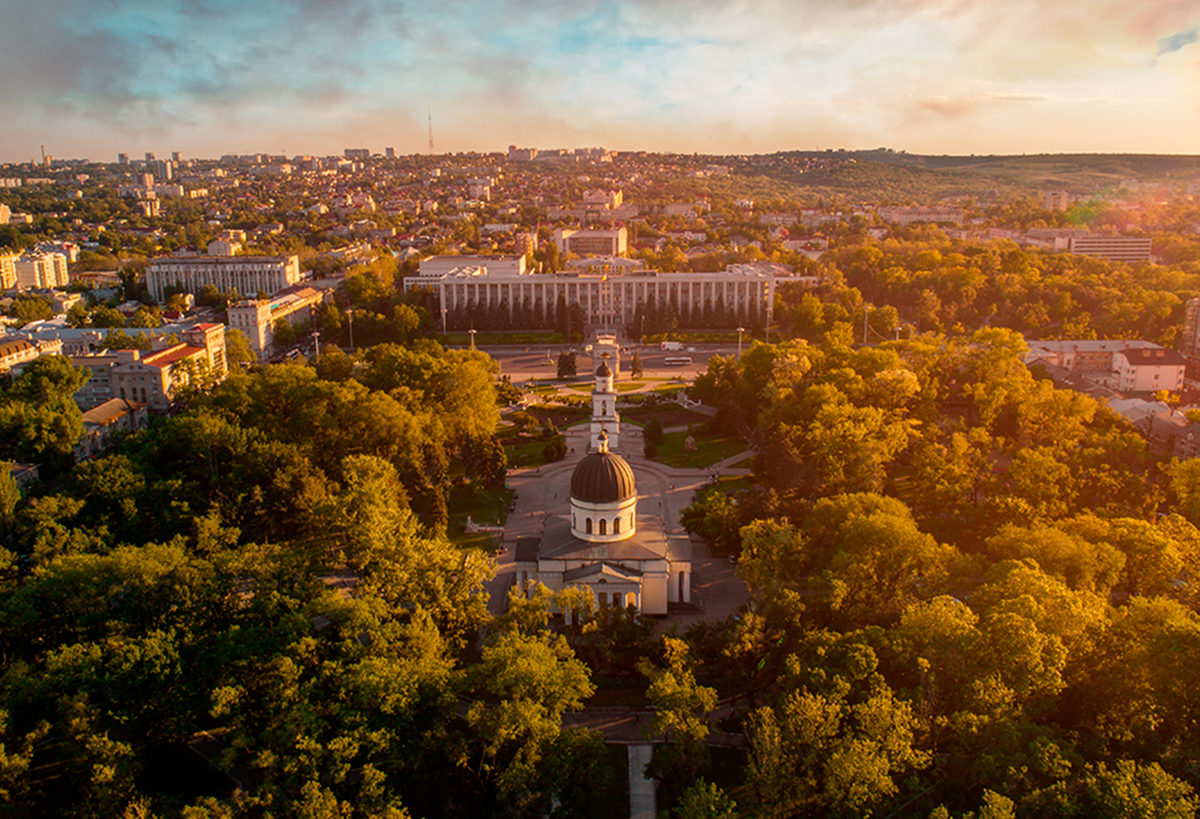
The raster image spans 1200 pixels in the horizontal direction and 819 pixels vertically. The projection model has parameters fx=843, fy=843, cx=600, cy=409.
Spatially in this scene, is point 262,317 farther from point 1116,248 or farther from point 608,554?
point 1116,248

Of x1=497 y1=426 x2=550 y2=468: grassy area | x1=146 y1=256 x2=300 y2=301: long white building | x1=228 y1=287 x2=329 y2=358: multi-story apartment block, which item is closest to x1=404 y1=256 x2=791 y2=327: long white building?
x1=228 y1=287 x2=329 y2=358: multi-story apartment block

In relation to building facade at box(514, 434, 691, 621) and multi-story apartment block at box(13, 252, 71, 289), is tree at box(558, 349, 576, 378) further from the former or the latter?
multi-story apartment block at box(13, 252, 71, 289)

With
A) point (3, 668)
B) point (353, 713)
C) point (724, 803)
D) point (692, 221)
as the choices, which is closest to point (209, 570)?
point (3, 668)

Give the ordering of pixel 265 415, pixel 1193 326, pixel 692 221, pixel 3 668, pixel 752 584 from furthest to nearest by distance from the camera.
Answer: pixel 692 221 < pixel 1193 326 < pixel 265 415 < pixel 752 584 < pixel 3 668

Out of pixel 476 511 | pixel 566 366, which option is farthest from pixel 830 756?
pixel 566 366

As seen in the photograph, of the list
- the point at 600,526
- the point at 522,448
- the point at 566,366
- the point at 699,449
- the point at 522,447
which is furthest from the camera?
the point at 566,366

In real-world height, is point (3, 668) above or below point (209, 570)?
below

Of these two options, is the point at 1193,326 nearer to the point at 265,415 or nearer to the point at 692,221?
the point at 265,415
